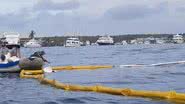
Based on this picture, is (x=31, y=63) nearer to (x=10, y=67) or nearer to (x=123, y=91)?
(x=10, y=67)

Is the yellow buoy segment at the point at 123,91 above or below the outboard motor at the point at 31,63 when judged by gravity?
below

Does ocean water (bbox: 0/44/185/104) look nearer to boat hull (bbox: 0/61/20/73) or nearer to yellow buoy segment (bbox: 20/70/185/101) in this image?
yellow buoy segment (bbox: 20/70/185/101)

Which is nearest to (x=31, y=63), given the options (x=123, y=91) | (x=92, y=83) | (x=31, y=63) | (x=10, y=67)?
(x=31, y=63)

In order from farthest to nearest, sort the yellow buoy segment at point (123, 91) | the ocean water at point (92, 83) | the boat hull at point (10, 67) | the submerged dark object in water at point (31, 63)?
the boat hull at point (10, 67) → the submerged dark object in water at point (31, 63) → the ocean water at point (92, 83) → the yellow buoy segment at point (123, 91)

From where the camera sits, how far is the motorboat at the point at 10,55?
148ft

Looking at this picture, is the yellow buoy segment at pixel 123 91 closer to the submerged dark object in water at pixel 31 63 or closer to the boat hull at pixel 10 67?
the submerged dark object in water at pixel 31 63

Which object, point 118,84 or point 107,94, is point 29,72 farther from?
point 107,94

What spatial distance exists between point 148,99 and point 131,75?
17042mm

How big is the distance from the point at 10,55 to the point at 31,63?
4128 millimetres

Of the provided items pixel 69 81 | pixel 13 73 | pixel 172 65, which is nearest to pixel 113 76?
pixel 69 81

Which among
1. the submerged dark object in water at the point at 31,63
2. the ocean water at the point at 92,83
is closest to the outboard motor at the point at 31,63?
the submerged dark object in water at the point at 31,63

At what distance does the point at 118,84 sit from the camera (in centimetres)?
3619

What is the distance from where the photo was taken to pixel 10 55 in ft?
153

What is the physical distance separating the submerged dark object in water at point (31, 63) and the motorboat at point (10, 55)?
1.57 meters
